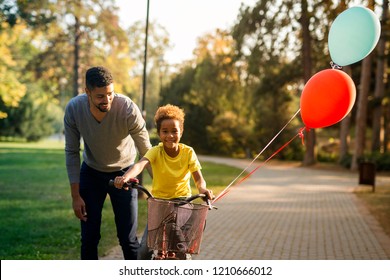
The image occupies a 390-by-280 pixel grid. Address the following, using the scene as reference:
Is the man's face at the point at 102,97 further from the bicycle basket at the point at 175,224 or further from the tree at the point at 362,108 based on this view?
the tree at the point at 362,108

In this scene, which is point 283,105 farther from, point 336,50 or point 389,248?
point 336,50

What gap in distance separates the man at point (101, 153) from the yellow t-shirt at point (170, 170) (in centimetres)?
39

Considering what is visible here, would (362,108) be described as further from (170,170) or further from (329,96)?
(170,170)

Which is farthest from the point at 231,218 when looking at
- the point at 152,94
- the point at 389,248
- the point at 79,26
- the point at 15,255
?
the point at 152,94

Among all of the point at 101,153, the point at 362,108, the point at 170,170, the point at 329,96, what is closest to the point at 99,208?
the point at 101,153

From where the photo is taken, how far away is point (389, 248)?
6676mm

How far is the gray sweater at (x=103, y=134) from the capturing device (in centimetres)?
379

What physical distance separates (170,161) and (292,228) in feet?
16.8

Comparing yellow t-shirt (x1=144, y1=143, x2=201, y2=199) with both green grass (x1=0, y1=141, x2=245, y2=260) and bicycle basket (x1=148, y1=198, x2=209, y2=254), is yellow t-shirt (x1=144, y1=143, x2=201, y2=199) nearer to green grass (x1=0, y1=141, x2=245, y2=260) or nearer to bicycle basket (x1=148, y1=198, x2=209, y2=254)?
bicycle basket (x1=148, y1=198, x2=209, y2=254)

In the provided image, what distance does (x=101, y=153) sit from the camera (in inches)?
153

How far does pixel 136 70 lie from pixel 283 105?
14581 mm

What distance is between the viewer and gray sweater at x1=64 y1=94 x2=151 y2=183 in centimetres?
379

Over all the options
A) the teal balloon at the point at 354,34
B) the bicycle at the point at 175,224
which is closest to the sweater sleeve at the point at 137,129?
the bicycle at the point at 175,224

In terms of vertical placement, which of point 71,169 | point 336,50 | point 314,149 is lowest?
point 314,149
